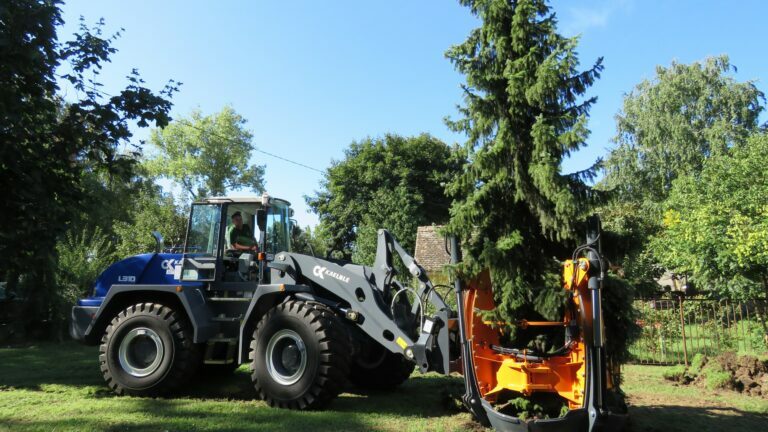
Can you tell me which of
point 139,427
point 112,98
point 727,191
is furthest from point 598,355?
point 727,191

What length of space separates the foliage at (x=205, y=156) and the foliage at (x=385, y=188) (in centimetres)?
1266

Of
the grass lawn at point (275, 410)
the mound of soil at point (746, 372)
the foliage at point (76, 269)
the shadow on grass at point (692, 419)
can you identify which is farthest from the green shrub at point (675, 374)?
the foliage at point (76, 269)

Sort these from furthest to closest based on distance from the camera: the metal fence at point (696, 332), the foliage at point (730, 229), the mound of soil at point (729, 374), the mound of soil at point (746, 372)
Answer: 1. the foliage at point (730, 229)
2. the metal fence at point (696, 332)
3. the mound of soil at point (729, 374)
4. the mound of soil at point (746, 372)

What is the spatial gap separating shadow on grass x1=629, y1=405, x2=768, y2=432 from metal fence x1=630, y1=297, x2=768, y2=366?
482cm

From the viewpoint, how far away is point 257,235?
8.11 metres

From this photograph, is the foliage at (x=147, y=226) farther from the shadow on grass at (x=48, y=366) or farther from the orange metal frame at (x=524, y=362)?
the orange metal frame at (x=524, y=362)

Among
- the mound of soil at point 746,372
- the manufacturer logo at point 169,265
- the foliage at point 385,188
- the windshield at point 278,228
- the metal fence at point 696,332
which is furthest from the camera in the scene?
the foliage at point 385,188

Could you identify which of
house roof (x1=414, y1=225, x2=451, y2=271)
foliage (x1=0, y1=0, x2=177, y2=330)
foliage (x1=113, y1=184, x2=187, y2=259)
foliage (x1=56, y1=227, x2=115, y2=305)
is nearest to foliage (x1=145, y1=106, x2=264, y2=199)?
foliage (x1=113, y1=184, x2=187, y2=259)

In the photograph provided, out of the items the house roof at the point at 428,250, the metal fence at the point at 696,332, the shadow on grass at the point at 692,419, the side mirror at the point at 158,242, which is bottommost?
the shadow on grass at the point at 692,419

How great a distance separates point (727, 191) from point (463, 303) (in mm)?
13650

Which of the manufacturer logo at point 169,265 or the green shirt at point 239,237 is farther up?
the green shirt at point 239,237

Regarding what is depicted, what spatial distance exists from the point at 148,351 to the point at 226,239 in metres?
1.91

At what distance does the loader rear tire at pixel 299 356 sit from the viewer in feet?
21.1

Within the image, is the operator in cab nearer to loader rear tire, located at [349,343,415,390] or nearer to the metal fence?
loader rear tire, located at [349,343,415,390]
